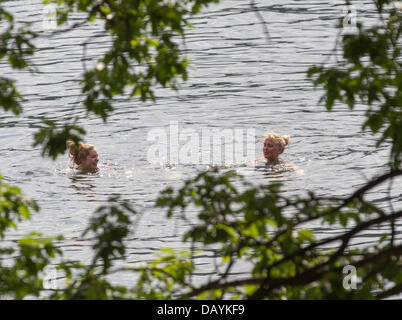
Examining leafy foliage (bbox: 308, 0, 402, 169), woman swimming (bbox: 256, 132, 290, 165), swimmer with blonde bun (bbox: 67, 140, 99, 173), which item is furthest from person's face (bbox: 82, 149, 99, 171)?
leafy foliage (bbox: 308, 0, 402, 169)

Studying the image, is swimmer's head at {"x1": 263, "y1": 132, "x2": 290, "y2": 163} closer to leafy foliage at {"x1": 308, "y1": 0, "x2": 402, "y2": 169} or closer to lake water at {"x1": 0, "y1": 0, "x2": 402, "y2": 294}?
lake water at {"x1": 0, "y1": 0, "x2": 402, "y2": 294}

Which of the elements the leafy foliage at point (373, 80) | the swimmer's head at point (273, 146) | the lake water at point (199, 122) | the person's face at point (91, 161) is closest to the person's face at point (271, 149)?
the swimmer's head at point (273, 146)

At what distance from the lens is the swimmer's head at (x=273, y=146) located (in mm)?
15469

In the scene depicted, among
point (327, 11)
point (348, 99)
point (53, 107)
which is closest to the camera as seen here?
point (348, 99)

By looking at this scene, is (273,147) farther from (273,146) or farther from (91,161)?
(91,161)

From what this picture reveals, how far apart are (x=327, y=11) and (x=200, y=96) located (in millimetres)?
8696

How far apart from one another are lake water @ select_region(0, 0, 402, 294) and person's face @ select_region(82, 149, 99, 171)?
Answer: 8.7 inches

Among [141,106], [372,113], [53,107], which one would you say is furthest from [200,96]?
[372,113]

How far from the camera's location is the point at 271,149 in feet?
50.8

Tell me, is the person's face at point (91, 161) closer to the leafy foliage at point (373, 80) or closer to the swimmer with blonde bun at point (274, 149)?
the swimmer with blonde bun at point (274, 149)

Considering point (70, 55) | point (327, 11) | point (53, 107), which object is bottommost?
point (53, 107)

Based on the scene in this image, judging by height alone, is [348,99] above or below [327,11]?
below
